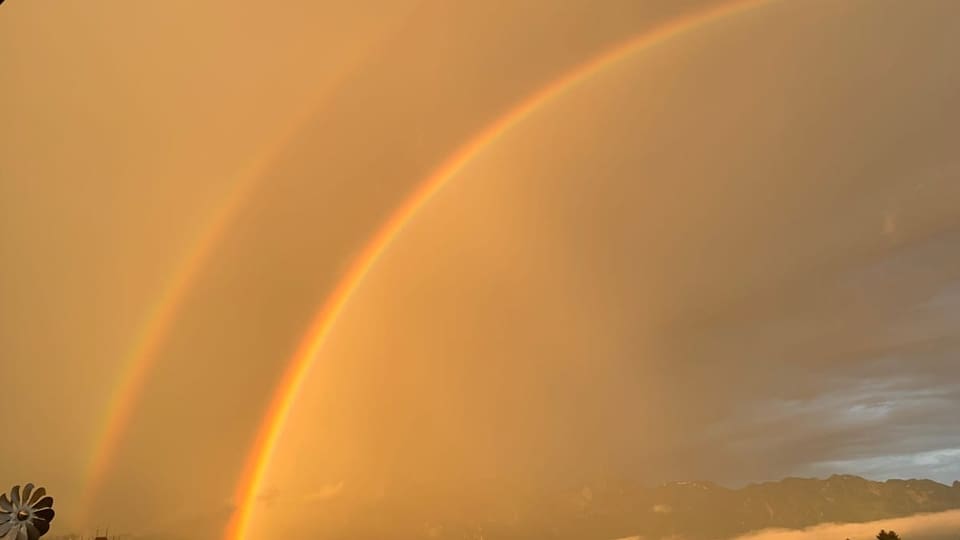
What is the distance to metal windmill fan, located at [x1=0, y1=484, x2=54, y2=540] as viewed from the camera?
34688 mm

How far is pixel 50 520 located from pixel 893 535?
355 ft

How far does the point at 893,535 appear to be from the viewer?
98.3 m

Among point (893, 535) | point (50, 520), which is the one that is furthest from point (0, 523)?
point (893, 535)

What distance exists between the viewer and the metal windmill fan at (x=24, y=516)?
1366 inches

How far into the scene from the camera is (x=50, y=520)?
35.1m

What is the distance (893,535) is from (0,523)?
11028 centimetres

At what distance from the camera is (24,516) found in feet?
115

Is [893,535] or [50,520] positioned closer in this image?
[50,520]

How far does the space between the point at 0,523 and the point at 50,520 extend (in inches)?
102

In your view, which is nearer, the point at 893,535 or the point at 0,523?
the point at 0,523

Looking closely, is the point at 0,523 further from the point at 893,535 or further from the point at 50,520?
the point at 893,535

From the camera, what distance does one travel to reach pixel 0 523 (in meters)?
35.0
